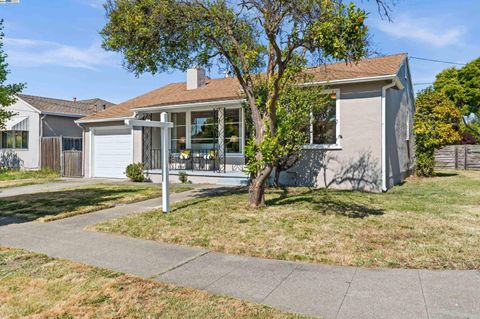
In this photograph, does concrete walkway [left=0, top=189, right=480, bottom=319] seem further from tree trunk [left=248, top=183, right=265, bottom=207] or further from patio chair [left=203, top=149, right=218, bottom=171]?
patio chair [left=203, top=149, right=218, bottom=171]

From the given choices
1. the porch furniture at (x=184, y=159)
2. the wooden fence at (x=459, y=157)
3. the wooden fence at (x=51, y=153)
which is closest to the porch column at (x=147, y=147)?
the porch furniture at (x=184, y=159)

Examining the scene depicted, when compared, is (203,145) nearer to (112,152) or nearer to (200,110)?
(200,110)

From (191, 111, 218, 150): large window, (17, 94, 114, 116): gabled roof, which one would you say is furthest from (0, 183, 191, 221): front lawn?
(17, 94, 114, 116): gabled roof

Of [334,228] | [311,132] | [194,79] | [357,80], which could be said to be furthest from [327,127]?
[194,79]

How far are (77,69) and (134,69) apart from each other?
1156cm

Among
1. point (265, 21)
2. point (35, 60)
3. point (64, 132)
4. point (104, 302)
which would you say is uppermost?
point (35, 60)

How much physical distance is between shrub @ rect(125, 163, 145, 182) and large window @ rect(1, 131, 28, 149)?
1170 centimetres

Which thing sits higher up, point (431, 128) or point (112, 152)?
point (431, 128)

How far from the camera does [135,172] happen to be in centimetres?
1550

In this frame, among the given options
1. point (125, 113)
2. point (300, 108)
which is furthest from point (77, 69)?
point (300, 108)

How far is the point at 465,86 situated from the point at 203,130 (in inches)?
1007

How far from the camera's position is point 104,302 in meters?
3.61

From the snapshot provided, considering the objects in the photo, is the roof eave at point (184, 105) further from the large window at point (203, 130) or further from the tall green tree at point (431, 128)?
the tall green tree at point (431, 128)

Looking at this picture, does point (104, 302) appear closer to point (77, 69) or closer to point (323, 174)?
point (323, 174)
